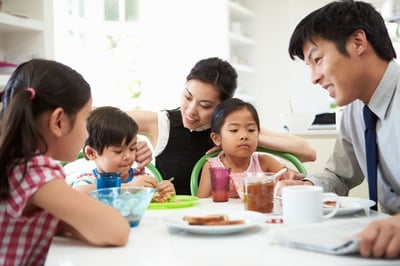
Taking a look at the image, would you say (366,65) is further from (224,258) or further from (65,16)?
(65,16)

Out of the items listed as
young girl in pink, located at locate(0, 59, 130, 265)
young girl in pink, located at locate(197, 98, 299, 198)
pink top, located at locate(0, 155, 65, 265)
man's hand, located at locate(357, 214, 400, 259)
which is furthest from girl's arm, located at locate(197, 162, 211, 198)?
man's hand, located at locate(357, 214, 400, 259)

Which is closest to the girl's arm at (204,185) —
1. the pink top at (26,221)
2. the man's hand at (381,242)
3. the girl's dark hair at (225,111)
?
the girl's dark hair at (225,111)

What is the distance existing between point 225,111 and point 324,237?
1.29 m

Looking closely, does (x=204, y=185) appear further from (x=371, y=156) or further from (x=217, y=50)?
(x=217, y=50)

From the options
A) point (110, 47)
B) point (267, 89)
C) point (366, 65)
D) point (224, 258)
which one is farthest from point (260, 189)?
point (267, 89)

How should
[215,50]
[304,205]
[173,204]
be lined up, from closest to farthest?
[304,205] → [173,204] → [215,50]

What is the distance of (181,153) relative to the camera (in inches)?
93.4

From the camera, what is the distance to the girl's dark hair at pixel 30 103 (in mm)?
1086

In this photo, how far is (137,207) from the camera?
120 cm

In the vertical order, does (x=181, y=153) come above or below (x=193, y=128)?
below

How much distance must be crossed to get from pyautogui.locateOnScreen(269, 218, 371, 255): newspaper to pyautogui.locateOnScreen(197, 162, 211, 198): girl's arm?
0.95 m

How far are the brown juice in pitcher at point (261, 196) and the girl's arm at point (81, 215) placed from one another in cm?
45

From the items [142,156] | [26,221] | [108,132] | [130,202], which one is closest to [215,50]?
[142,156]

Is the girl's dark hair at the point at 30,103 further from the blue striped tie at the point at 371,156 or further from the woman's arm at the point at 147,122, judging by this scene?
the woman's arm at the point at 147,122
